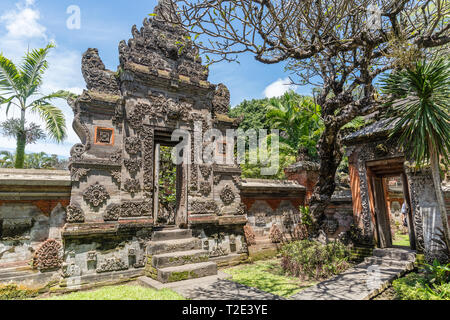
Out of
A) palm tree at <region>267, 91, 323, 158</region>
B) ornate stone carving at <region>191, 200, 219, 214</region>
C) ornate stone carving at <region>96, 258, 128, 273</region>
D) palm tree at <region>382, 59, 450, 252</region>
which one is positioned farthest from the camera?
palm tree at <region>267, 91, 323, 158</region>

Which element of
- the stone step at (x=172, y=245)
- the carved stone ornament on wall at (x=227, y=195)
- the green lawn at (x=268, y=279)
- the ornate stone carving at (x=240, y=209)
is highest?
the carved stone ornament on wall at (x=227, y=195)

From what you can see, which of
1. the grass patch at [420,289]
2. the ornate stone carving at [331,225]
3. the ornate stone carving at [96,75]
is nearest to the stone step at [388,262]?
the grass patch at [420,289]

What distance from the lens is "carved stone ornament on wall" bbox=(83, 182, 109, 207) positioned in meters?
6.19

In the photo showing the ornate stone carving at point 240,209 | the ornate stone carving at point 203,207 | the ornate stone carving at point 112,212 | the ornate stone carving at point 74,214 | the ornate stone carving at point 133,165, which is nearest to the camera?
the ornate stone carving at point 74,214

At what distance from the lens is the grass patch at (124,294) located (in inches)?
193

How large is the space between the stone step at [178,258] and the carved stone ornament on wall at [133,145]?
273cm

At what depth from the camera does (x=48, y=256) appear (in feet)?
18.6

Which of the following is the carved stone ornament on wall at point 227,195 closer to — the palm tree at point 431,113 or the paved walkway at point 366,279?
the paved walkway at point 366,279

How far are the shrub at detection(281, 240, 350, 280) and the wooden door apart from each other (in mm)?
1395

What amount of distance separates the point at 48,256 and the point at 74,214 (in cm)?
99

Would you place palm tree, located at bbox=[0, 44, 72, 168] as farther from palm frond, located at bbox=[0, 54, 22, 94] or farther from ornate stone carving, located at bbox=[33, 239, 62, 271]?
ornate stone carving, located at bbox=[33, 239, 62, 271]

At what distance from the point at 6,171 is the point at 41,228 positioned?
4.69 ft

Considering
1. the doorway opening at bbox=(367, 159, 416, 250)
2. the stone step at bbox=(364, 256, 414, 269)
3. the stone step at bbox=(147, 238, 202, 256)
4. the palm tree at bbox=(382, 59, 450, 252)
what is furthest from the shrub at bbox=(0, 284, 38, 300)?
the doorway opening at bbox=(367, 159, 416, 250)
